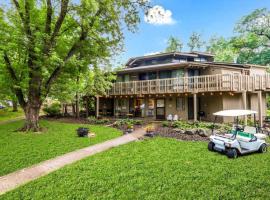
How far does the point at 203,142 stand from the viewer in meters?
11.9

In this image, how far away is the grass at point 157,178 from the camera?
6.03 m

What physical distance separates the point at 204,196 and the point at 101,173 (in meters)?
3.44

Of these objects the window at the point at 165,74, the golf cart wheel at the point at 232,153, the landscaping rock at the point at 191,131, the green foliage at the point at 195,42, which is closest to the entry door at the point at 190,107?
the window at the point at 165,74

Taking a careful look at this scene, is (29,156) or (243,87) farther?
(243,87)

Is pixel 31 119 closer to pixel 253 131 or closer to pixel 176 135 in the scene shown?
pixel 176 135

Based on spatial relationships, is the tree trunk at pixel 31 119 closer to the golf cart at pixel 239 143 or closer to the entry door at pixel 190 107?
the golf cart at pixel 239 143

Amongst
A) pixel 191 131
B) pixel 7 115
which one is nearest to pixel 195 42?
pixel 7 115

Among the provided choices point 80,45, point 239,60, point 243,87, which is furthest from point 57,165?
point 239,60

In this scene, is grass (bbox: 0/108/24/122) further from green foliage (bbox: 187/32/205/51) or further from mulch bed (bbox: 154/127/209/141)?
green foliage (bbox: 187/32/205/51)

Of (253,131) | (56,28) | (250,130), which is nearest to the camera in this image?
(253,131)

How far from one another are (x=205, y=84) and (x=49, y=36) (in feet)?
41.3

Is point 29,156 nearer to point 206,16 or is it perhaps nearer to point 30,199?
point 30,199

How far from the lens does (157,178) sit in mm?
7020

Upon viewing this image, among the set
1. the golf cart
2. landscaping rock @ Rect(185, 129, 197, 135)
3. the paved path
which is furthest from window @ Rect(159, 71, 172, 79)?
the golf cart
